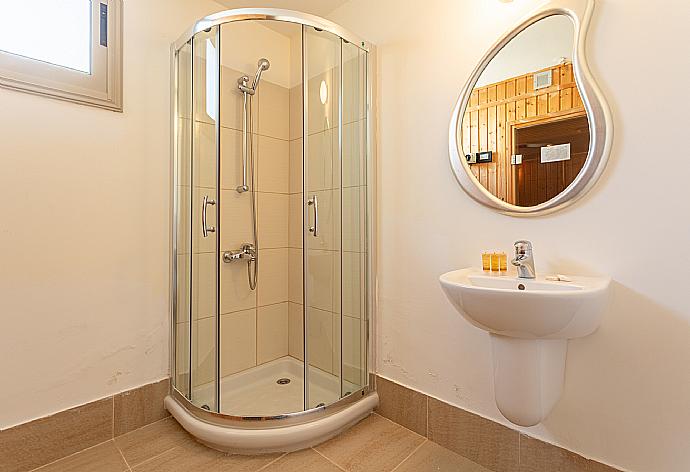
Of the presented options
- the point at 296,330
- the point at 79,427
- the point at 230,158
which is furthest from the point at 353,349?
the point at 79,427

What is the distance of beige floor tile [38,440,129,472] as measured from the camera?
1492 mm

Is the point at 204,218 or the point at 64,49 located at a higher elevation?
Result: the point at 64,49

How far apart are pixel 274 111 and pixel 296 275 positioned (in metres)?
0.81

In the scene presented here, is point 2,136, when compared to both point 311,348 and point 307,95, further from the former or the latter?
point 311,348

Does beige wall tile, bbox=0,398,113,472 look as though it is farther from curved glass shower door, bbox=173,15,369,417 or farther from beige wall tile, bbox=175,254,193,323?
beige wall tile, bbox=175,254,193,323

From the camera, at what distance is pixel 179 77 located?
1888mm

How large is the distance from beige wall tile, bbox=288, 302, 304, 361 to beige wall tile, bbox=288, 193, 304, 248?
0.32 m

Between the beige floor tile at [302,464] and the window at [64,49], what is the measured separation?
175 cm

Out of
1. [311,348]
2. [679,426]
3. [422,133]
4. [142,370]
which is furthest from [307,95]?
[679,426]

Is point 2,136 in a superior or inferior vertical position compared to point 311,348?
superior

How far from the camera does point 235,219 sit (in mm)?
1757

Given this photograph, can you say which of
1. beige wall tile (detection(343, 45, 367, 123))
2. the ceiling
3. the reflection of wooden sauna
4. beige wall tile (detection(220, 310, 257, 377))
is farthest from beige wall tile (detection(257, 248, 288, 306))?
the ceiling

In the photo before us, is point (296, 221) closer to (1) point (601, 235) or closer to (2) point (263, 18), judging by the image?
(2) point (263, 18)

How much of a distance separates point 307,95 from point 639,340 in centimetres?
162
